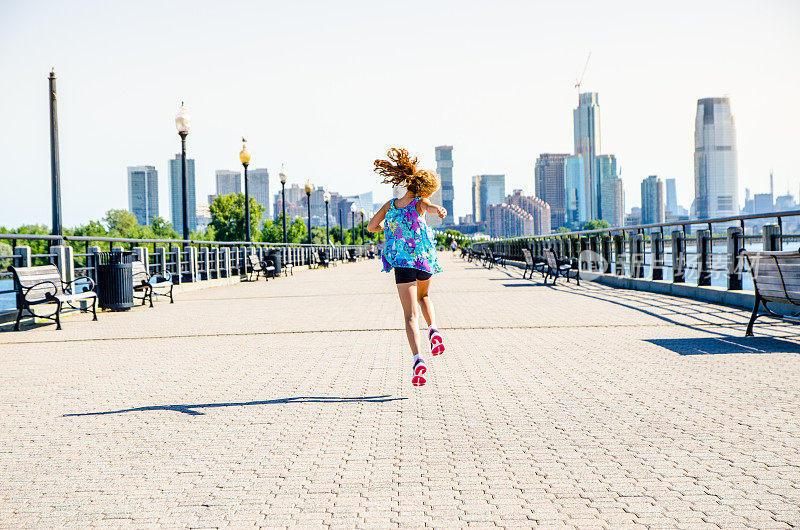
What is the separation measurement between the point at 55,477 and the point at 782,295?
730 cm

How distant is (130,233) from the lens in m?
167

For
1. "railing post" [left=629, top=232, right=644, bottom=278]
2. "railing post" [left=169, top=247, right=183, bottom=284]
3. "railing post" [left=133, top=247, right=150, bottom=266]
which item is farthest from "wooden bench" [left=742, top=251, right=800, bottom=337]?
"railing post" [left=169, top=247, right=183, bottom=284]

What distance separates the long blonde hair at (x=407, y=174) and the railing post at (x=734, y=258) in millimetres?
7795

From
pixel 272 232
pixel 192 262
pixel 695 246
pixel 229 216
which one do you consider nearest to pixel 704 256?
pixel 695 246

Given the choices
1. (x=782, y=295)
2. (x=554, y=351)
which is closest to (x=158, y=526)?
(x=554, y=351)

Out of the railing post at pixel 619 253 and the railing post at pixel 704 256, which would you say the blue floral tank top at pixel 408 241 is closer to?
the railing post at pixel 704 256

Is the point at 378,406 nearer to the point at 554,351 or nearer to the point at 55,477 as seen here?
the point at 55,477

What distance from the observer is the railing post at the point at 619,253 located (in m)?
19.2

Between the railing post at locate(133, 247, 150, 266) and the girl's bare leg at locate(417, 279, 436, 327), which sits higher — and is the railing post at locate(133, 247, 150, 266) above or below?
above

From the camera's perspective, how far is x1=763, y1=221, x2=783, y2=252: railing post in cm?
1095

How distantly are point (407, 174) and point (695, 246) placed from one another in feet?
31.1

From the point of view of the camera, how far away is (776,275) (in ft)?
26.3

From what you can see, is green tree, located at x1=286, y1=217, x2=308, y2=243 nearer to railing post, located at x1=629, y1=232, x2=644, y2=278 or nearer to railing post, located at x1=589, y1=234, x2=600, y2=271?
railing post, located at x1=589, y1=234, x2=600, y2=271

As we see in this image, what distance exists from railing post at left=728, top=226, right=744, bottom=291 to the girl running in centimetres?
776
